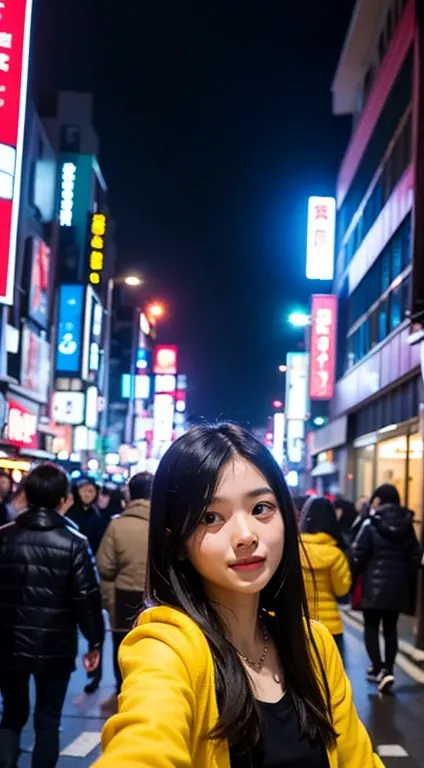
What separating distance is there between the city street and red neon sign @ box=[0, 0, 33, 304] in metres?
5.39

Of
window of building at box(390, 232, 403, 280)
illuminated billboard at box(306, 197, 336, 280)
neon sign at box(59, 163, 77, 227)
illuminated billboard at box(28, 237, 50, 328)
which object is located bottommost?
window of building at box(390, 232, 403, 280)

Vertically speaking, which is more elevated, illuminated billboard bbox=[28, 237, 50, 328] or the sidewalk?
illuminated billboard bbox=[28, 237, 50, 328]

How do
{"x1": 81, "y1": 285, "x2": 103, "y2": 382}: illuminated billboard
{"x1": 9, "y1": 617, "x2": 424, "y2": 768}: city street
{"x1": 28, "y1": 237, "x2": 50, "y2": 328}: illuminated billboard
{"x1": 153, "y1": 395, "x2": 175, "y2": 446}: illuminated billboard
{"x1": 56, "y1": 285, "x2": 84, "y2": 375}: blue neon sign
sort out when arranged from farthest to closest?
{"x1": 153, "y1": 395, "x2": 175, "y2": 446}: illuminated billboard
{"x1": 81, "y1": 285, "x2": 103, "y2": 382}: illuminated billboard
{"x1": 56, "y1": 285, "x2": 84, "y2": 375}: blue neon sign
{"x1": 28, "y1": 237, "x2": 50, "y2": 328}: illuminated billboard
{"x1": 9, "y1": 617, "x2": 424, "y2": 768}: city street

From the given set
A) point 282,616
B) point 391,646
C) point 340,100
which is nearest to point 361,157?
point 340,100

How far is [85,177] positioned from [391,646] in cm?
4512

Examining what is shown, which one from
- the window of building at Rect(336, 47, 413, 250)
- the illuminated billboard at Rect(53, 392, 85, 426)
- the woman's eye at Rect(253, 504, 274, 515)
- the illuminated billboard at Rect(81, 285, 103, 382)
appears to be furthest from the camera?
the illuminated billboard at Rect(53, 392, 85, 426)

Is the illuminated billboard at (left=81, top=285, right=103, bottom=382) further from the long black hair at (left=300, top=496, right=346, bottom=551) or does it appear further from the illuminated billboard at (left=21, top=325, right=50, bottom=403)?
the long black hair at (left=300, top=496, right=346, bottom=551)

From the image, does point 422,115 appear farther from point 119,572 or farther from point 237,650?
point 237,650

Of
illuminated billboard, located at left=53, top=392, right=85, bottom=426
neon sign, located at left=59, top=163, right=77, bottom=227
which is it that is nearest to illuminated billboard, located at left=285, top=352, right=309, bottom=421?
illuminated billboard, located at left=53, top=392, right=85, bottom=426

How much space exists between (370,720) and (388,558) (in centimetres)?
218

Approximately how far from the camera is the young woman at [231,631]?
5.85 ft

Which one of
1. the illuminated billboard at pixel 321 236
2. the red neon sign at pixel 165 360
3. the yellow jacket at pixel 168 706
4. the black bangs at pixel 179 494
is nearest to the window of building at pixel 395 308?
the illuminated billboard at pixel 321 236

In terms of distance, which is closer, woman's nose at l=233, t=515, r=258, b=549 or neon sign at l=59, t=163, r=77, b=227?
woman's nose at l=233, t=515, r=258, b=549

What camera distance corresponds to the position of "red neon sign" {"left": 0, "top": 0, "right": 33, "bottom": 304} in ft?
37.0
